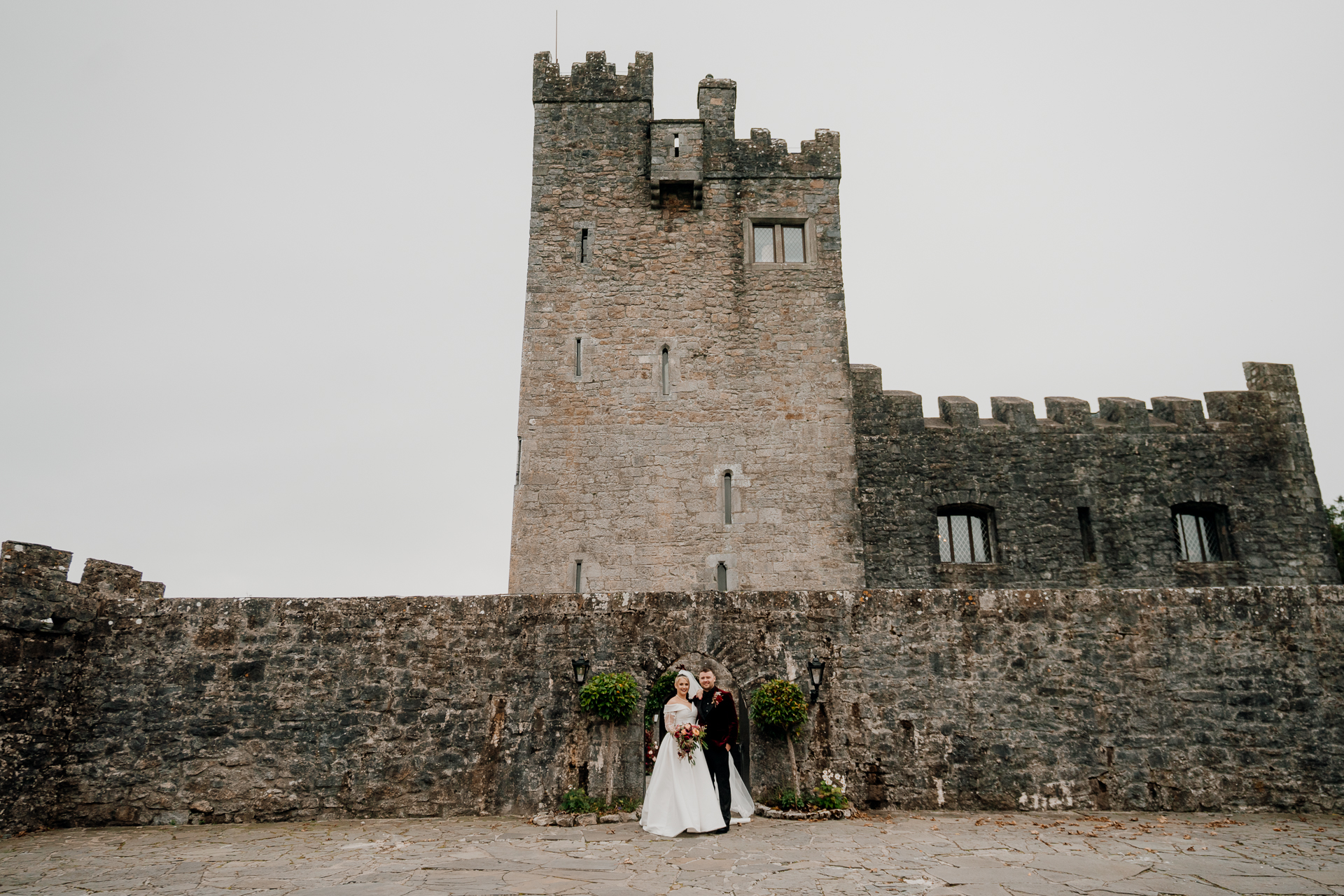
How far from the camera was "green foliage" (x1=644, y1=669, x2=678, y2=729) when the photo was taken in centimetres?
917

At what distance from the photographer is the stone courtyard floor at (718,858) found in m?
5.89

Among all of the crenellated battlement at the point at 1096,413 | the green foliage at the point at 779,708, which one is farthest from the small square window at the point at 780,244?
the green foliage at the point at 779,708

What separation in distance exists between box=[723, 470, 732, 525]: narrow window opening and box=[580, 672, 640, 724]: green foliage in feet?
21.4

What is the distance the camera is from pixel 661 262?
16.8 meters

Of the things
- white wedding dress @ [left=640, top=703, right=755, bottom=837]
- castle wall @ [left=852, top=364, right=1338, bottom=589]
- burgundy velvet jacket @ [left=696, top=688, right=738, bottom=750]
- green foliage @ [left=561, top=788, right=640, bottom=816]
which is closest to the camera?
white wedding dress @ [left=640, top=703, right=755, bottom=837]

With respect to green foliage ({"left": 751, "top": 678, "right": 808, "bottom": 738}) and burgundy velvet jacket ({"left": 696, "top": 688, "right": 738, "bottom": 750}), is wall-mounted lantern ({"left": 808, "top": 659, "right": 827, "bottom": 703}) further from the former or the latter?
burgundy velvet jacket ({"left": 696, "top": 688, "right": 738, "bottom": 750})

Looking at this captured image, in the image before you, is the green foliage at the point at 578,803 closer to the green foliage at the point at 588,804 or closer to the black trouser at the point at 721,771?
the green foliage at the point at 588,804

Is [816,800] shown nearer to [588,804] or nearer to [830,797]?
[830,797]

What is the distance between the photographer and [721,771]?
821cm

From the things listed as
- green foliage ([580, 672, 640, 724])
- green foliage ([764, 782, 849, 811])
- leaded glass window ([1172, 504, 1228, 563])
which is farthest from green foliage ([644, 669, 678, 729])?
leaded glass window ([1172, 504, 1228, 563])

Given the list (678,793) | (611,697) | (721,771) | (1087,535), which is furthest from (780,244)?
(678,793)

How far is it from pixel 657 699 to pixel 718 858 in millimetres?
2475

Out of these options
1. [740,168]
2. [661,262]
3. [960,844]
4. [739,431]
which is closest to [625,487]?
[739,431]

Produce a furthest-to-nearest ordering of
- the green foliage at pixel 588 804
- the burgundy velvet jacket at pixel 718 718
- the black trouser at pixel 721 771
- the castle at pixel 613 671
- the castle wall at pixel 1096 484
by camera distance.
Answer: the castle wall at pixel 1096 484 → the castle at pixel 613 671 → the green foliage at pixel 588 804 → the burgundy velvet jacket at pixel 718 718 → the black trouser at pixel 721 771
